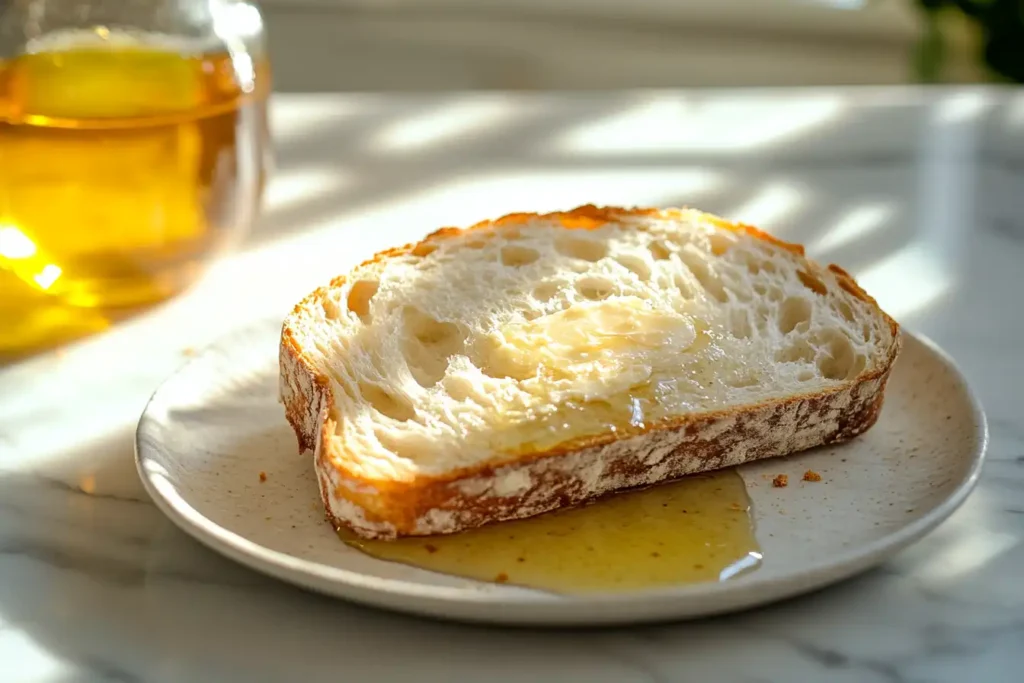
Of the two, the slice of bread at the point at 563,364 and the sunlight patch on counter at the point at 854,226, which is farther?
the sunlight patch on counter at the point at 854,226

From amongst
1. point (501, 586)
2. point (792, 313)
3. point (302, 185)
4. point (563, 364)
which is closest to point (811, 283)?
point (792, 313)

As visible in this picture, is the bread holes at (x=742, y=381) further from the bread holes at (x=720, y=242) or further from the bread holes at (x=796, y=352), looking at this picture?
the bread holes at (x=720, y=242)

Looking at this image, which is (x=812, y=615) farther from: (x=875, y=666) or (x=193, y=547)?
(x=193, y=547)

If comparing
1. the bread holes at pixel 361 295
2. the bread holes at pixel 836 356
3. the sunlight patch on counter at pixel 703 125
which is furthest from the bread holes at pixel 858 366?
the sunlight patch on counter at pixel 703 125

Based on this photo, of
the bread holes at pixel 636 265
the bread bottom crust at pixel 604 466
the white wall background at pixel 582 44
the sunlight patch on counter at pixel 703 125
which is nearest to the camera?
the bread bottom crust at pixel 604 466

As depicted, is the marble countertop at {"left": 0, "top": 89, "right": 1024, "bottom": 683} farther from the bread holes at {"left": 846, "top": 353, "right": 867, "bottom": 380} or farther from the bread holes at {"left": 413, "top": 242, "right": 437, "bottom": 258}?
the bread holes at {"left": 413, "top": 242, "right": 437, "bottom": 258}

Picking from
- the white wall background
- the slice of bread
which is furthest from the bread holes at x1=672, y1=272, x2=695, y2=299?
the white wall background
